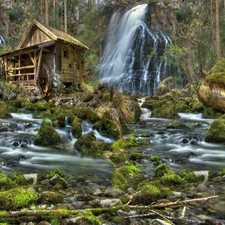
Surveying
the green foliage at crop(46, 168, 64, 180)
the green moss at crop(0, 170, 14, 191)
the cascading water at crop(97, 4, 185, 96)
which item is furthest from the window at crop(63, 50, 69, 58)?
the green moss at crop(0, 170, 14, 191)

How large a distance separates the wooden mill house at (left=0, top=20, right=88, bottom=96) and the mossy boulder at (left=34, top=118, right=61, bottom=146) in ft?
46.8

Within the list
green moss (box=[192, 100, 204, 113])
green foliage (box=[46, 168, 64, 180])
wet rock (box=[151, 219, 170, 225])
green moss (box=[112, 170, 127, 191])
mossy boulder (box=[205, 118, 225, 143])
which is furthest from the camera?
green moss (box=[192, 100, 204, 113])

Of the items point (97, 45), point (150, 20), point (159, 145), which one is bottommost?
point (159, 145)

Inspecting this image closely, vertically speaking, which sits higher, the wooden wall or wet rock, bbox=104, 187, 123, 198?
the wooden wall

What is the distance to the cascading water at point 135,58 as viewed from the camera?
35875 mm

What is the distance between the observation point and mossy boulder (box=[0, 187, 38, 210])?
13.9ft

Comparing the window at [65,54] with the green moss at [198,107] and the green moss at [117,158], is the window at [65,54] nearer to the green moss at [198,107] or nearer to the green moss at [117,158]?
the green moss at [198,107]

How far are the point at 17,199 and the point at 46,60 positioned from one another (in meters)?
22.5

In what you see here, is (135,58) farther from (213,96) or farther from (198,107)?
(213,96)

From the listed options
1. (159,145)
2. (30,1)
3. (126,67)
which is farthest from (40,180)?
(30,1)

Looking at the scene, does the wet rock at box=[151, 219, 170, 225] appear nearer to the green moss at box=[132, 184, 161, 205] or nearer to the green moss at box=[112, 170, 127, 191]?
the green moss at box=[132, 184, 161, 205]

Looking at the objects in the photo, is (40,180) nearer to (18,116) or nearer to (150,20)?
(18,116)

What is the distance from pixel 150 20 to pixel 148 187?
43356 mm

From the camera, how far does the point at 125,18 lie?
150 ft
